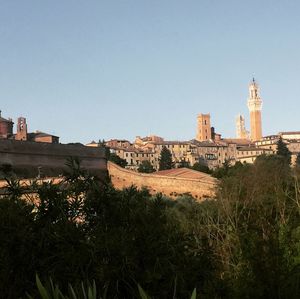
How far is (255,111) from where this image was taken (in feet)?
408

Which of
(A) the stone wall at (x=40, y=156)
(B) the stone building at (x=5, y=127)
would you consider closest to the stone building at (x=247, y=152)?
(B) the stone building at (x=5, y=127)

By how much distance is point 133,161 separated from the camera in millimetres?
93812

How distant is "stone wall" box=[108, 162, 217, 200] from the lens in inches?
1788

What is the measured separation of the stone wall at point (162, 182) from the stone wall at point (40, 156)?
277cm

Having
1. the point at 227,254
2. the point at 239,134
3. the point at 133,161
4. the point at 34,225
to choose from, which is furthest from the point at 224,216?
the point at 239,134

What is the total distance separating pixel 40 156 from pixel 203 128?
84.7 m

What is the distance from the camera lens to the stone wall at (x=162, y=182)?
45.4 metres

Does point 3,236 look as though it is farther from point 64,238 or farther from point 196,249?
point 196,249

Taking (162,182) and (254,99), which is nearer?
(162,182)

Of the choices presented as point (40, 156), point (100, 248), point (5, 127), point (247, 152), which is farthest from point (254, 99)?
point (100, 248)

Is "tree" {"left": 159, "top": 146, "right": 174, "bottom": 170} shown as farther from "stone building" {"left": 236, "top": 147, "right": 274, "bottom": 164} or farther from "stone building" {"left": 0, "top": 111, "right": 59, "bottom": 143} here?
"stone building" {"left": 236, "top": 147, "right": 274, "bottom": 164}

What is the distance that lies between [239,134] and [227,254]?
156 metres

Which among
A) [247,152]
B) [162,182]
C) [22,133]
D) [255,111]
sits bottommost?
[162,182]

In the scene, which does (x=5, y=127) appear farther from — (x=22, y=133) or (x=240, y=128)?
(x=240, y=128)
